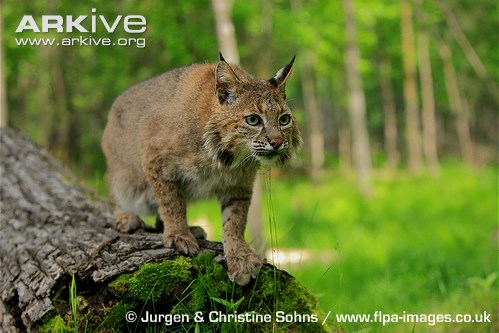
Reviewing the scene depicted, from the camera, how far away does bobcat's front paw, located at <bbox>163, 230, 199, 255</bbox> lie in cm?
384

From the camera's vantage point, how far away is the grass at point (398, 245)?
525 cm

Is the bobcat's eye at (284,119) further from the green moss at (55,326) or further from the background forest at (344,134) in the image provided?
the green moss at (55,326)

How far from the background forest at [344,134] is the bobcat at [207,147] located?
279 millimetres

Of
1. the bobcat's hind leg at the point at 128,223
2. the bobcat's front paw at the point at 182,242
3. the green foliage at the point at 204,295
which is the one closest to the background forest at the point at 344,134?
the green foliage at the point at 204,295

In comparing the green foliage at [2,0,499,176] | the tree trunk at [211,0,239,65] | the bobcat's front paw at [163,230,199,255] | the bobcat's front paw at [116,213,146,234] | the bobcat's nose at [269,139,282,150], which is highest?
the green foliage at [2,0,499,176]

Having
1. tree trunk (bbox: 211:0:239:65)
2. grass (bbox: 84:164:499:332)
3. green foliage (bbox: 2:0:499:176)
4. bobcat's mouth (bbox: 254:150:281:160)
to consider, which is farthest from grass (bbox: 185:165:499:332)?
green foliage (bbox: 2:0:499:176)

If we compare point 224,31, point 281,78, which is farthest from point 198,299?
point 224,31

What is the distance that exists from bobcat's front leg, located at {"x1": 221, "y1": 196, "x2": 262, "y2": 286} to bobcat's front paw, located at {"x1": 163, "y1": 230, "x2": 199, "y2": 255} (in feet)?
0.73

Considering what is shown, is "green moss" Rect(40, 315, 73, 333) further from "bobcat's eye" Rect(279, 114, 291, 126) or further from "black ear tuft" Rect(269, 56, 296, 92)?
"black ear tuft" Rect(269, 56, 296, 92)

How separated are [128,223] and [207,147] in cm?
113

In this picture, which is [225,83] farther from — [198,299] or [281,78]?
[198,299]

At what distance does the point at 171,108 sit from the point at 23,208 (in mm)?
2040

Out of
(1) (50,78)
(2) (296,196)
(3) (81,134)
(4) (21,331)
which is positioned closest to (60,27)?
(4) (21,331)

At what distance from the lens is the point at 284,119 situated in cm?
378
